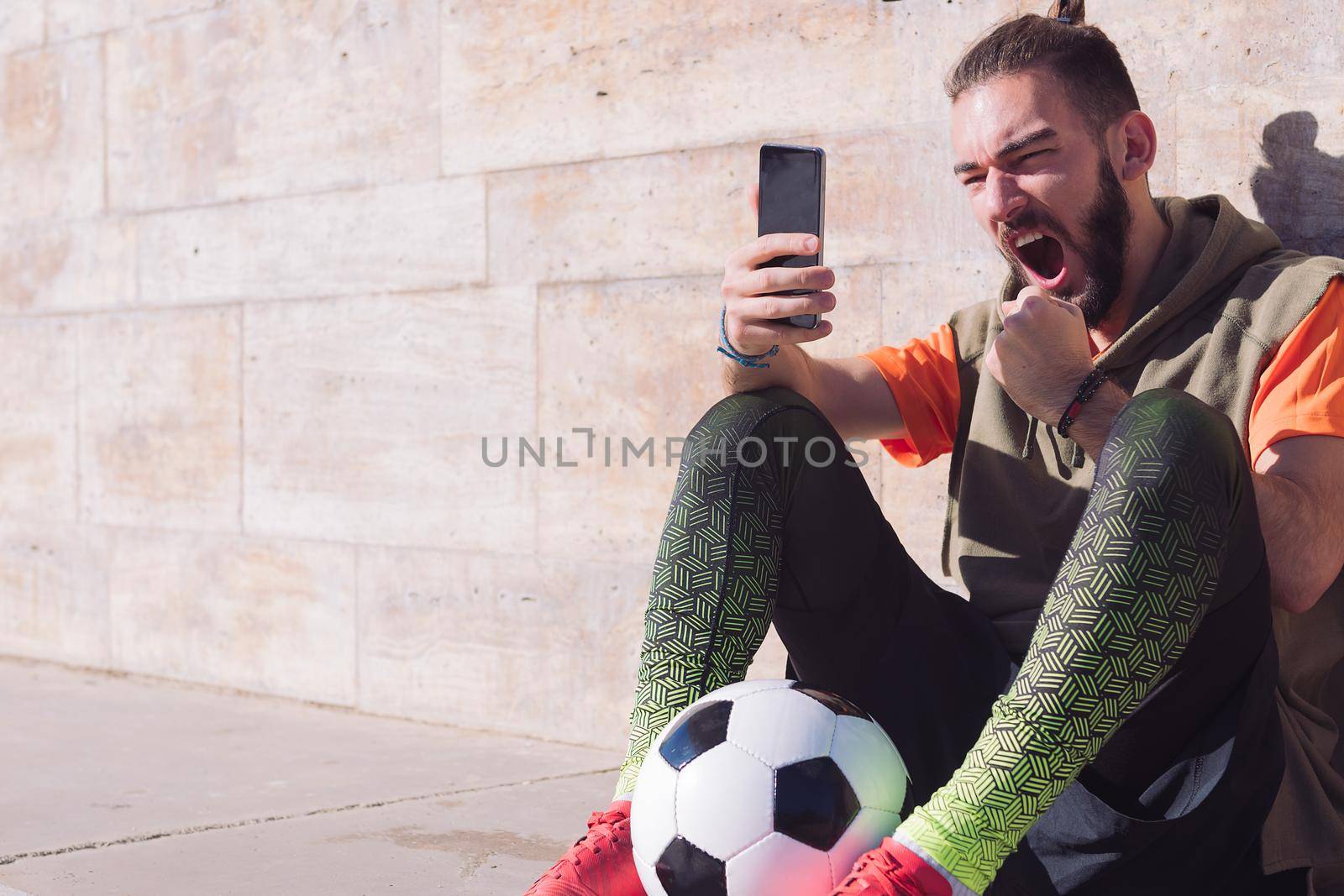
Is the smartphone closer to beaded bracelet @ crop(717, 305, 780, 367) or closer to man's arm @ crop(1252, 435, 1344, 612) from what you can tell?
beaded bracelet @ crop(717, 305, 780, 367)

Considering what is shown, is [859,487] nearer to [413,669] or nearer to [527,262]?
[527,262]

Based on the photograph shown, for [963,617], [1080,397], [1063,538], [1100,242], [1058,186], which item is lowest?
[963,617]

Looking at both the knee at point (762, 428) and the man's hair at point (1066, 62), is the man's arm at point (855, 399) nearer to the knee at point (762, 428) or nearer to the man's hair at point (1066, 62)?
the knee at point (762, 428)

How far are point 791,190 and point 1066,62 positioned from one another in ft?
1.93

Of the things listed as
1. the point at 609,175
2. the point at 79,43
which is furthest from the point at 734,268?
the point at 79,43

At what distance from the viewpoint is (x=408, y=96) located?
4.69 metres

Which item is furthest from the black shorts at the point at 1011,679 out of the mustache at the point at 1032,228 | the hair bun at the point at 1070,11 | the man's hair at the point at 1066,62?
the hair bun at the point at 1070,11

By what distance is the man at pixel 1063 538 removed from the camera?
1996 mm

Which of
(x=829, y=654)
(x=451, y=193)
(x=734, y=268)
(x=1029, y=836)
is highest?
(x=451, y=193)

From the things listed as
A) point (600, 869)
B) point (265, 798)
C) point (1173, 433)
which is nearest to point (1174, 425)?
point (1173, 433)

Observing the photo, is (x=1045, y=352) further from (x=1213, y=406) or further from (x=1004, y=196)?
(x=1004, y=196)

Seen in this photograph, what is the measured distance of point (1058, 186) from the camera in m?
2.74

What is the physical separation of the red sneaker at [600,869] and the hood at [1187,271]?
106cm

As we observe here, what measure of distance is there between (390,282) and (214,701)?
1.55m
